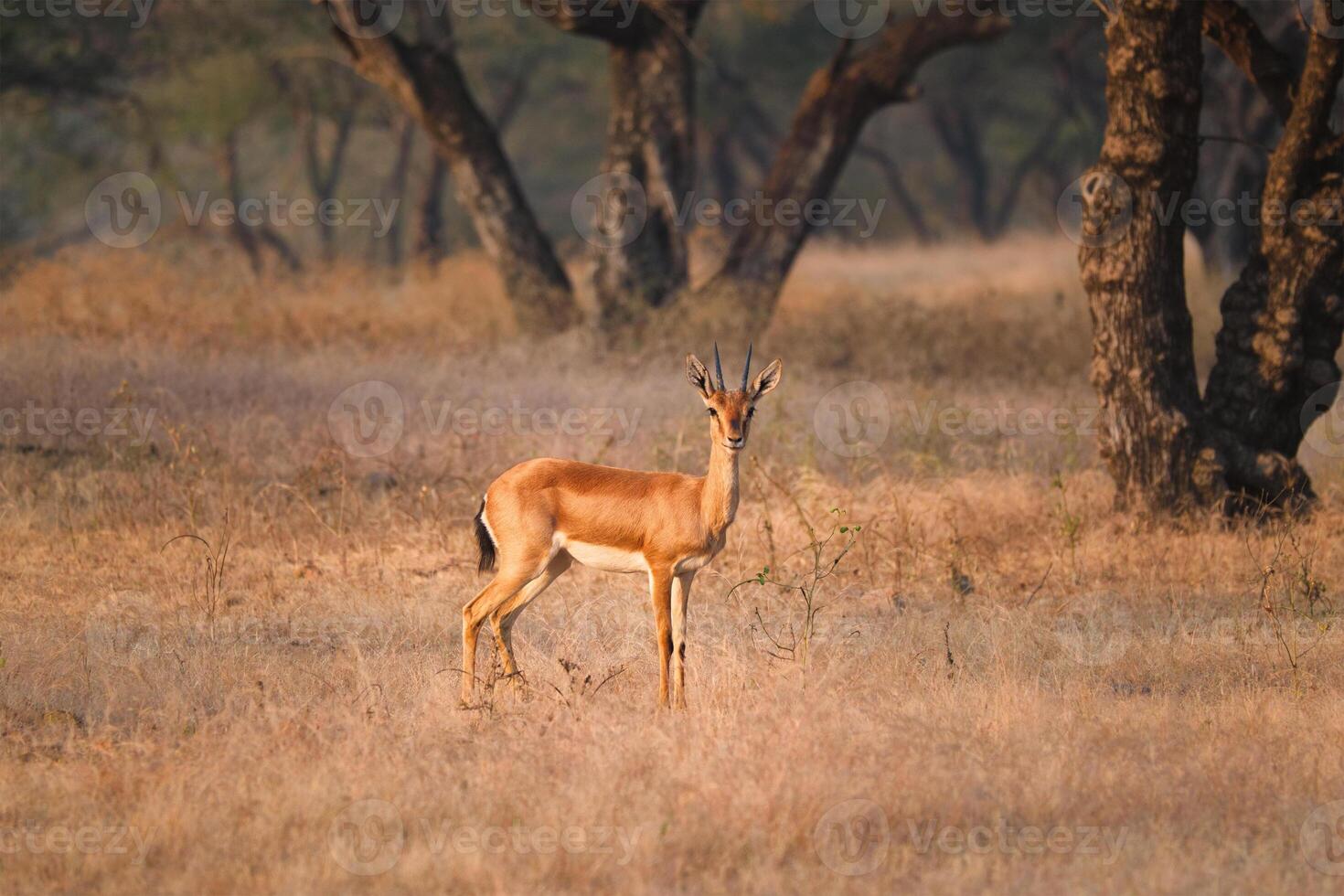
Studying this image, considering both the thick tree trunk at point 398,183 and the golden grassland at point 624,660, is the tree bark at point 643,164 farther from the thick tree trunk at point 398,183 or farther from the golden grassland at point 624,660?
the thick tree trunk at point 398,183

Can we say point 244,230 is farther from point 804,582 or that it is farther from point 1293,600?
point 1293,600

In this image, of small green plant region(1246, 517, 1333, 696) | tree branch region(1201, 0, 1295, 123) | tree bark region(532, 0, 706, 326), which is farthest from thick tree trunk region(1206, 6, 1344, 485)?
tree bark region(532, 0, 706, 326)

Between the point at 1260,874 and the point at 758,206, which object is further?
the point at 758,206

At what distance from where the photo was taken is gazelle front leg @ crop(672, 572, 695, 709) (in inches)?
228

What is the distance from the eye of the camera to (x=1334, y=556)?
8031 mm

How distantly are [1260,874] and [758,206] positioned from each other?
33.9ft

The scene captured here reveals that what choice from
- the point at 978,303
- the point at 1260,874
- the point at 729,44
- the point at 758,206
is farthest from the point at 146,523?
the point at 729,44

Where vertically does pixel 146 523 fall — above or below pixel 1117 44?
below

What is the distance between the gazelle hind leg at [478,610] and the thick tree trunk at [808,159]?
25.4ft

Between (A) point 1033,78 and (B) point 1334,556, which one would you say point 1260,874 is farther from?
(A) point 1033,78

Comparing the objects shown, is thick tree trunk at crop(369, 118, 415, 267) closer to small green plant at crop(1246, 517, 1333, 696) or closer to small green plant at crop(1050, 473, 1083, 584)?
small green plant at crop(1050, 473, 1083, 584)

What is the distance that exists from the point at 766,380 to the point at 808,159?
335 inches

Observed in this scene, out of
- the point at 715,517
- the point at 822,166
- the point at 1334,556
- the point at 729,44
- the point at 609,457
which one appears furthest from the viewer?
the point at 729,44

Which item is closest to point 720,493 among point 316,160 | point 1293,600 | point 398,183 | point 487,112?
point 1293,600
